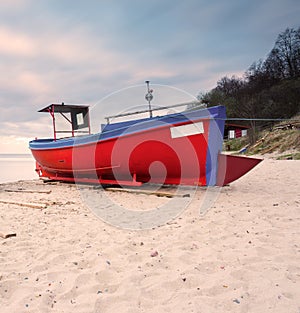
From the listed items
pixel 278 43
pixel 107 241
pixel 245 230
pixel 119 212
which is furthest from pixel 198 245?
pixel 278 43

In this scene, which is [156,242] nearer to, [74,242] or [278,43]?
[74,242]

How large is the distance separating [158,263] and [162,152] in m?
3.24

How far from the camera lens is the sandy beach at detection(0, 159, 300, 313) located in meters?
1.66

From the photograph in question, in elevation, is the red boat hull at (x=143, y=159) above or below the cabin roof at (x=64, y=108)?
below

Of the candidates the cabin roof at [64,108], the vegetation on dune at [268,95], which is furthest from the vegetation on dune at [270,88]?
the cabin roof at [64,108]

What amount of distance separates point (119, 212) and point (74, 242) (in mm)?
1321

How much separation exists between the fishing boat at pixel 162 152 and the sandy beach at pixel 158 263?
1400 mm

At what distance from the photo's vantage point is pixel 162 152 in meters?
5.27

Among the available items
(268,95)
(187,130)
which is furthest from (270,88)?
(187,130)

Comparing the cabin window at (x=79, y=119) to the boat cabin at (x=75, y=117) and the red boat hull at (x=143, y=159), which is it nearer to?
the boat cabin at (x=75, y=117)

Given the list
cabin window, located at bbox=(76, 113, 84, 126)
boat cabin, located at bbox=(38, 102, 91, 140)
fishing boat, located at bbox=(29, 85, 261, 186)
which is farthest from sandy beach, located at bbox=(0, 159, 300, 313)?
cabin window, located at bbox=(76, 113, 84, 126)

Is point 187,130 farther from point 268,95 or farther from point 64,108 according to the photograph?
point 268,95

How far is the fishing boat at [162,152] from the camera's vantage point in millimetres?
4918

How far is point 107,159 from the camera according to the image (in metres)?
6.02
